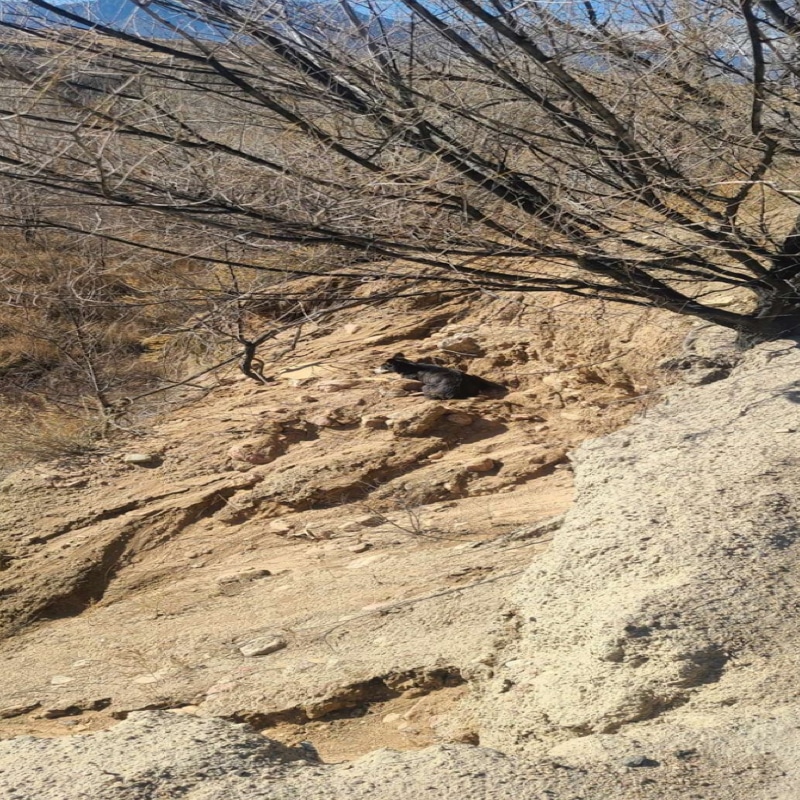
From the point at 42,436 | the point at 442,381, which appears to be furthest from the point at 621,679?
the point at 42,436

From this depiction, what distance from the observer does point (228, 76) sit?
4.22 meters

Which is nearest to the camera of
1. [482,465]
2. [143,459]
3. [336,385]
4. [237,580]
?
[237,580]

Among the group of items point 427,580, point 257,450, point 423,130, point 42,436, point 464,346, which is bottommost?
point 427,580

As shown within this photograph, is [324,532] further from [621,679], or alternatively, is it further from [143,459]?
[621,679]

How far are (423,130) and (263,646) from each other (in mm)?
2306

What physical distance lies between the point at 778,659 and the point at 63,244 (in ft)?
23.7

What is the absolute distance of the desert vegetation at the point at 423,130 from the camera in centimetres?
426

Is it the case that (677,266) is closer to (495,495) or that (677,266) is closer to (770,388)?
(770,388)

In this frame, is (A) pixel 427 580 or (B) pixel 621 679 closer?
(B) pixel 621 679

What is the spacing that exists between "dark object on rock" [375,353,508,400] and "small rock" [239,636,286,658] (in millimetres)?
2431

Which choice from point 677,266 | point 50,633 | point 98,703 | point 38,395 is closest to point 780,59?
point 677,266

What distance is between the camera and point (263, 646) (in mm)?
4297

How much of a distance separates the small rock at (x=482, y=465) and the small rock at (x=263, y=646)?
176 cm

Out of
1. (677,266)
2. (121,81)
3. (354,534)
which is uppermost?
(121,81)
